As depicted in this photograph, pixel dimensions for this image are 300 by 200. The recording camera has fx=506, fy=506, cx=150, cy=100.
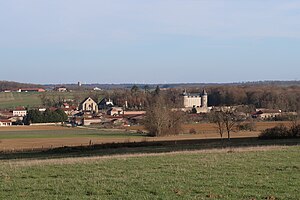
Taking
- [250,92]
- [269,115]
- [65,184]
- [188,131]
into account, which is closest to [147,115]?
[188,131]

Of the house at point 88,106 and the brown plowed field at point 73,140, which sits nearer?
the brown plowed field at point 73,140

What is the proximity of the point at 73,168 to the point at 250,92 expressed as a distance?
493ft

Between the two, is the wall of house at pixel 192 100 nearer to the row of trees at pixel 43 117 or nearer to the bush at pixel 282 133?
the row of trees at pixel 43 117

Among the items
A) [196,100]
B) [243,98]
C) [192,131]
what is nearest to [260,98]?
[243,98]

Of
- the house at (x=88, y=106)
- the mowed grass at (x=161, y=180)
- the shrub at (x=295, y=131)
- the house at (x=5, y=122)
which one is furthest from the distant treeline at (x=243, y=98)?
the mowed grass at (x=161, y=180)

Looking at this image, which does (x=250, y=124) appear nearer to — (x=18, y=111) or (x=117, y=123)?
(x=117, y=123)

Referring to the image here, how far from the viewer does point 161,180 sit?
14.6 meters

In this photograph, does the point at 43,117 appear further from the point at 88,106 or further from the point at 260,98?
the point at 260,98

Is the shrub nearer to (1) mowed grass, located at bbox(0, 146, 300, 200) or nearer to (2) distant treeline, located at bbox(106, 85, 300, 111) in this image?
(1) mowed grass, located at bbox(0, 146, 300, 200)

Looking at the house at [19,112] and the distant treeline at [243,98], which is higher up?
the distant treeline at [243,98]

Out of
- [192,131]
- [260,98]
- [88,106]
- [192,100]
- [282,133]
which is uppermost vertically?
[260,98]

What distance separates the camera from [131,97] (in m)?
175

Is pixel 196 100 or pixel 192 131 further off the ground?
pixel 196 100

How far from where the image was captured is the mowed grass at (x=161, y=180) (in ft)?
40.2
